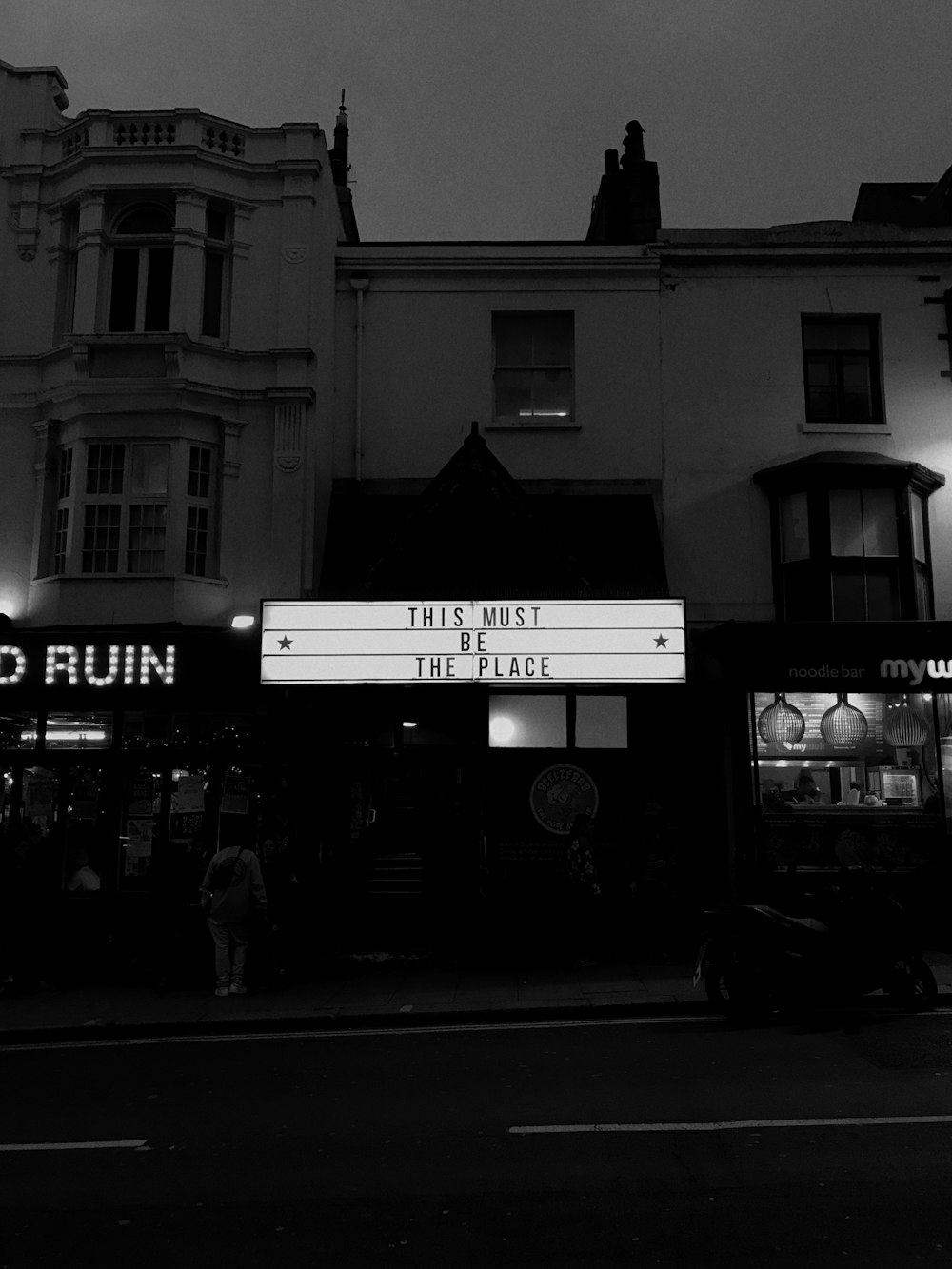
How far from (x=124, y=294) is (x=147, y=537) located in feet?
12.6

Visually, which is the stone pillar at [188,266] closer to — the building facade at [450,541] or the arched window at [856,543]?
the building facade at [450,541]

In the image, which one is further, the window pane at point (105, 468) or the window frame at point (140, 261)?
the window frame at point (140, 261)

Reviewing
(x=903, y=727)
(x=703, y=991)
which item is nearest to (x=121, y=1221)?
(x=703, y=991)

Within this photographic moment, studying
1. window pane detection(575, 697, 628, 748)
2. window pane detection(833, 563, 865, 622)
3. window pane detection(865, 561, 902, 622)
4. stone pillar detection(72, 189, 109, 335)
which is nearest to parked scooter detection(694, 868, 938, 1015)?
window pane detection(575, 697, 628, 748)

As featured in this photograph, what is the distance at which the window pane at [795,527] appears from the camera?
16031 mm

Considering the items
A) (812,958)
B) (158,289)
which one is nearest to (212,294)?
(158,289)

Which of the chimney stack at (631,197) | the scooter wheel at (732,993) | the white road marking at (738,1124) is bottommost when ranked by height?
the white road marking at (738,1124)

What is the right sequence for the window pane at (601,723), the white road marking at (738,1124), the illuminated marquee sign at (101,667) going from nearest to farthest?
the white road marking at (738,1124)
the illuminated marquee sign at (101,667)
the window pane at (601,723)

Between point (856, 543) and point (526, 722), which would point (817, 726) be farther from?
point (526, 722)

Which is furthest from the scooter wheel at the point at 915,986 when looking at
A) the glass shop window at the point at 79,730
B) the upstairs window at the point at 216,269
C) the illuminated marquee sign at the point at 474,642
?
the upstairs window at the point at 216,269

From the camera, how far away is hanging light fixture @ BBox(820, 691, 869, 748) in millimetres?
14719

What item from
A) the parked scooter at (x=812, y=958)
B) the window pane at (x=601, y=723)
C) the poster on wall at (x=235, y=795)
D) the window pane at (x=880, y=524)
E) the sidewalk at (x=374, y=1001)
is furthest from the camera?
the window pane at (x=880, y=524)

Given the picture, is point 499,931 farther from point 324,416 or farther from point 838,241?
point 838,241

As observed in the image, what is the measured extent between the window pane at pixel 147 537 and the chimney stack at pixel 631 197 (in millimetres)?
8794
